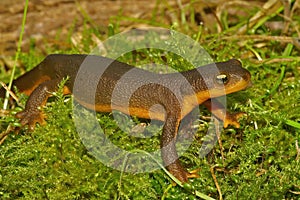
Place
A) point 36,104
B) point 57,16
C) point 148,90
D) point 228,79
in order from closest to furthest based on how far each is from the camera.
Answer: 1. point 228,79
2. point 148,90
3. point 36,104
4. point 57,16

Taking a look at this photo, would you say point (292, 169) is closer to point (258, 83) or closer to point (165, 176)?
point (165, 176)

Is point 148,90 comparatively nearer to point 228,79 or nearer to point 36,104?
point 228,79

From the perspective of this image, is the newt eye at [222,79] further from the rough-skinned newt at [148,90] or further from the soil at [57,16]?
the soil at [57,16]

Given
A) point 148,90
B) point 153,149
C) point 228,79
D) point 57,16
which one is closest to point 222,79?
point 228,79

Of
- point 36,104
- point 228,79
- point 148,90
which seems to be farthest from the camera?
point 36,104

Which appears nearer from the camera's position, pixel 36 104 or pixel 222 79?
pixel 222 79

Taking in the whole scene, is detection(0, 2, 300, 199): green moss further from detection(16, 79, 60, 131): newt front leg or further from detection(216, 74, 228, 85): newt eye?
detection(216, 74, 228, 85): newt eye

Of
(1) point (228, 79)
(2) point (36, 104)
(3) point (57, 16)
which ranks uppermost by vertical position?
(3) point (57, 16)

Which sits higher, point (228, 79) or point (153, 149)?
point (228, 79)

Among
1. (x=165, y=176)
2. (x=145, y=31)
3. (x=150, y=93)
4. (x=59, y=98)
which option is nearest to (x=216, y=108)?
(x=150, y=93)
